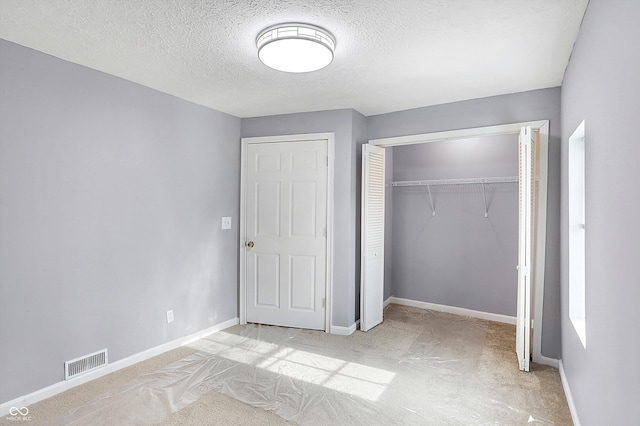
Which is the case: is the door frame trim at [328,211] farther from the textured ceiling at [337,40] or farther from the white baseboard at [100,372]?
the textured ceiling at [337,40]

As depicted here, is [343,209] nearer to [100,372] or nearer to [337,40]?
[337,40]

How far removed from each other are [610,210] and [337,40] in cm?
171

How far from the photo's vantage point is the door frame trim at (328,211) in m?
3.83

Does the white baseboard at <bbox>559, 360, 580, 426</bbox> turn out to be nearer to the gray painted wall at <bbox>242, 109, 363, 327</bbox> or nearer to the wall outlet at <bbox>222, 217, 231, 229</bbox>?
the gray painted wall at <bbox>242, 109, 363, 327</bbox>

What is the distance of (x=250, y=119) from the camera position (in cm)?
418

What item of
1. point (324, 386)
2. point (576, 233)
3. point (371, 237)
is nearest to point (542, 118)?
point (576, 233)

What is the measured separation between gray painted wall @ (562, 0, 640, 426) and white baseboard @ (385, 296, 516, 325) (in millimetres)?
2220

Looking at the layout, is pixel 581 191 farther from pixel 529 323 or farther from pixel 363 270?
pixel 363 270

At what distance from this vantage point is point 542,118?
3.08m

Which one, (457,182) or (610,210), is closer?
(610,210)

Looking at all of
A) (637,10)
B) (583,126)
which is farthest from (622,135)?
(583,126)

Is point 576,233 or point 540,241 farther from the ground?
point 576,233

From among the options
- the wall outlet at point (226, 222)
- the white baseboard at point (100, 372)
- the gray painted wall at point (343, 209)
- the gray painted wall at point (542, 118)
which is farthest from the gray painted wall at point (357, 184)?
the white baseboard at point (100, 372)

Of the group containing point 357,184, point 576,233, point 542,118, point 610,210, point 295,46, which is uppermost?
point 295,46
